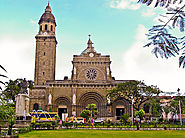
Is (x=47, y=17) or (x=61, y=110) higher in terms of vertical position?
(x=47, y=17)

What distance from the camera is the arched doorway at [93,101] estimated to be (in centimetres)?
5233

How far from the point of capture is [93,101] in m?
53.3

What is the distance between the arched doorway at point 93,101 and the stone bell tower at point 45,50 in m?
9.79

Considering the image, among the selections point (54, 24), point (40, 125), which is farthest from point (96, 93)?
point (40, 125)

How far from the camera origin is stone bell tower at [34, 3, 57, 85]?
2191 inches

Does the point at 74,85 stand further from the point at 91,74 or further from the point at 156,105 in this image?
the point at 156,105

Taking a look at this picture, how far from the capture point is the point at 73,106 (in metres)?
51.0

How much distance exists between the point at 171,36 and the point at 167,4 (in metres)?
0.53

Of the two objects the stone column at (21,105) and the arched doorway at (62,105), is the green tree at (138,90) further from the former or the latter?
the stone column at (21,105)

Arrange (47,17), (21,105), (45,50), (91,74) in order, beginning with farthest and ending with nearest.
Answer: (47,17) → (45,50) → (91,74) → (21,105)

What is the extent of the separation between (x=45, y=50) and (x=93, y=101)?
58.7 ft

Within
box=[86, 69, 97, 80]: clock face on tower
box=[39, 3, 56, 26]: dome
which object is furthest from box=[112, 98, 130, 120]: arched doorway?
box=[39, 3, 56, 26]: dome

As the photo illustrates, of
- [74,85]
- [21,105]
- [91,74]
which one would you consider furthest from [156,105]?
[21,105]

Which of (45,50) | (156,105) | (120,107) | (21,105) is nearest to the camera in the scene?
(21,105)
